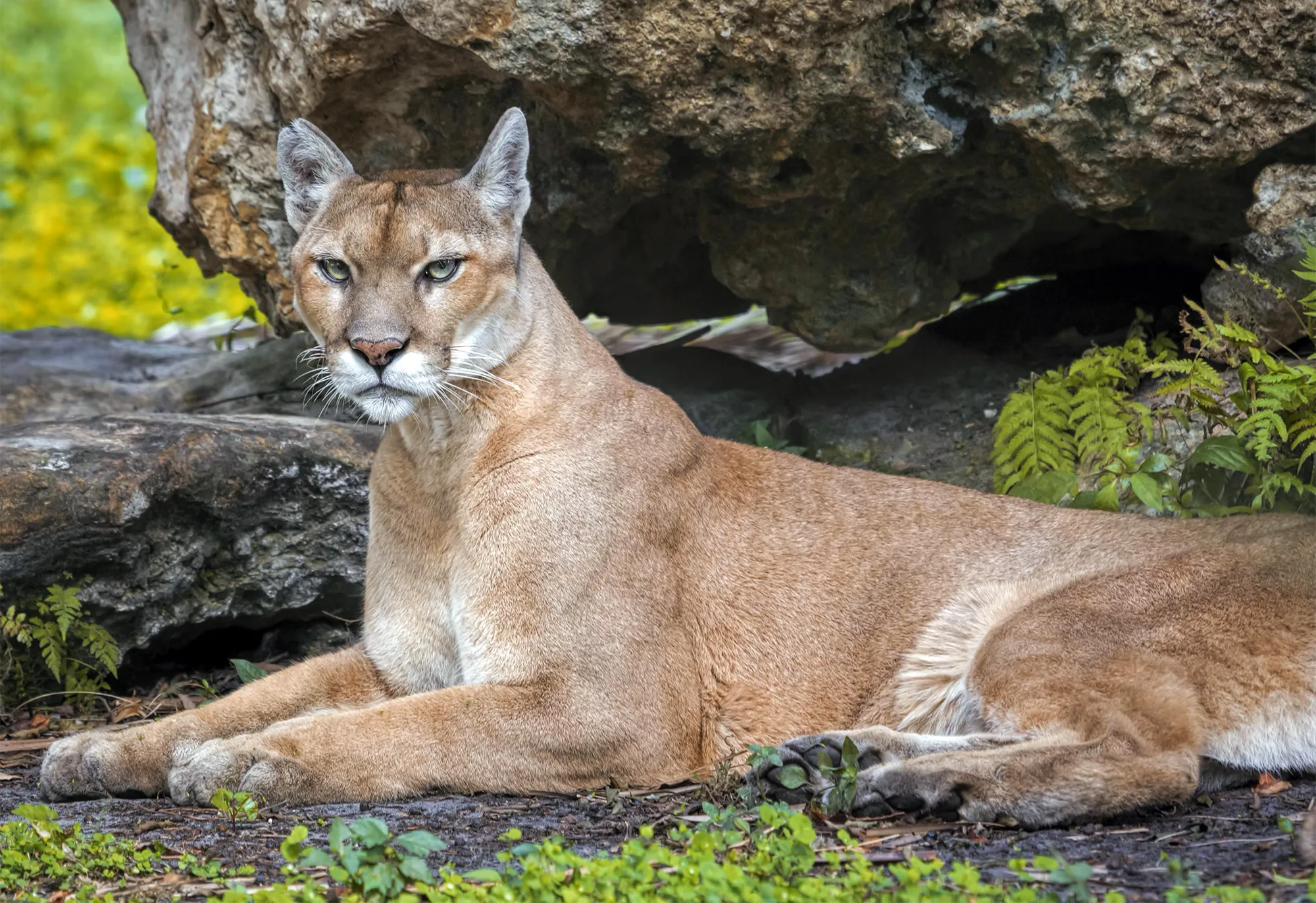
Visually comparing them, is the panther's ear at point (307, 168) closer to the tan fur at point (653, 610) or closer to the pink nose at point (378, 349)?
the tan fur at point (653, 610)

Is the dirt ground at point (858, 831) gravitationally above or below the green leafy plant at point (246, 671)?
above

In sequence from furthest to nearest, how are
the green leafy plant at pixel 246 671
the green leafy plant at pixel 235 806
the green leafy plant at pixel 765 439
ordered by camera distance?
the green leafy plant at pixel 765 439 < the green leafy plant at pixel 246 671 < the green leafy plant at pixel 235 806

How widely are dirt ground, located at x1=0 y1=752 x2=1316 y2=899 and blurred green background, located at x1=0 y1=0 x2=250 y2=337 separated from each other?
8108mm

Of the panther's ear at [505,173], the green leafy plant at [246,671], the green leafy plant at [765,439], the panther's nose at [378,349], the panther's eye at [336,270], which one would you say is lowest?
the green leafy plant at [246,671]

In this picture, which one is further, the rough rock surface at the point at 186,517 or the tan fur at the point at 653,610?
the rough rock surface at the point at 186,517

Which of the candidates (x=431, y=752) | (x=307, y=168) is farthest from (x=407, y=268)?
(x=431, y=752)

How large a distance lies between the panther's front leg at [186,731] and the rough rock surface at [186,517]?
3.29ft

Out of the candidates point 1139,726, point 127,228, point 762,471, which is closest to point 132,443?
point 762,471

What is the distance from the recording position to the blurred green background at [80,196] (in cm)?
1345

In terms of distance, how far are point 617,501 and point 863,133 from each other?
6.68 ft

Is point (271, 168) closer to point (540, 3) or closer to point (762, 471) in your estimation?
point (540, 3)

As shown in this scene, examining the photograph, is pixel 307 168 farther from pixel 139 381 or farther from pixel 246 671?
pixel 139 381

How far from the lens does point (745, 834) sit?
3961 mm

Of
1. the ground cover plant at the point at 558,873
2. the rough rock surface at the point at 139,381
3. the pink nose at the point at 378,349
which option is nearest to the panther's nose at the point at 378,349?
the pink nose at the point at 378,349
